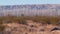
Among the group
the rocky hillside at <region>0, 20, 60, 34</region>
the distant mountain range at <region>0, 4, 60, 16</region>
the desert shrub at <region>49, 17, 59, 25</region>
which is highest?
the distant mountain range at <region>0, 4, 60, 16</region>

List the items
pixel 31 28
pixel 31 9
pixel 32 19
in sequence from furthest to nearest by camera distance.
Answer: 1. pixel 31 9
2. pixel 32 19
3. pixel 31 28

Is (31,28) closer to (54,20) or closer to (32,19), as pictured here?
(32,19)

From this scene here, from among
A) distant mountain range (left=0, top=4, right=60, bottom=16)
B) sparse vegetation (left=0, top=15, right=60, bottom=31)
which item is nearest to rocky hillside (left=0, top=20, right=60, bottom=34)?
sparse vegetation (left=0, top=15, right=60, bottom=31)

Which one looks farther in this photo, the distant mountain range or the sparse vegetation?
the distant mountain range

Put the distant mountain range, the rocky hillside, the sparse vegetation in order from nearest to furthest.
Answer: the rocky hillside, the sparse vegetation, the distant mountain range

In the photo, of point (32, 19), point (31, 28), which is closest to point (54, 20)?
point (32, 19)

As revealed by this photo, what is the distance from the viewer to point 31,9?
35.3 ft

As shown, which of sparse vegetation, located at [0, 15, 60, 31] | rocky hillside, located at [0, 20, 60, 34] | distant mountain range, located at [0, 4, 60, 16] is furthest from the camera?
distant mountain range, located at [0, 4, 60, 16]

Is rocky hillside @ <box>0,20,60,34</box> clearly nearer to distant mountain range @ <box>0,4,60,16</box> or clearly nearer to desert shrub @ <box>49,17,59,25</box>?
desert shrub @ <box>49,17,59,25</box>

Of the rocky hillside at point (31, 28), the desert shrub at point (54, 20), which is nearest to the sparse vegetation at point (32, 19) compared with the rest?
the desert shrub at point (54, 20)

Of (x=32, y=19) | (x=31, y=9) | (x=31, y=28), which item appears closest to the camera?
(x=31, y=28)

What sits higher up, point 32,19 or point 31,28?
point 32,19

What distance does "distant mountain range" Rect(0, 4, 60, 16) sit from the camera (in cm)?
1055

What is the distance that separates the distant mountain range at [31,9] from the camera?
34.6ft
